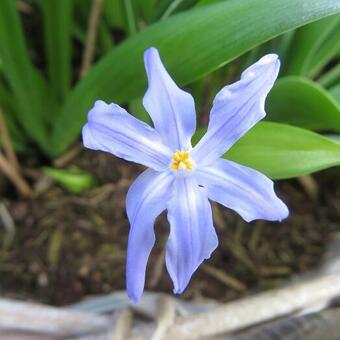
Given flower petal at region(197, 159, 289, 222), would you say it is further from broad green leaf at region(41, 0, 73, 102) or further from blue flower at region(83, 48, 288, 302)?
broad green leaf at region(41, 0, 73, 102)

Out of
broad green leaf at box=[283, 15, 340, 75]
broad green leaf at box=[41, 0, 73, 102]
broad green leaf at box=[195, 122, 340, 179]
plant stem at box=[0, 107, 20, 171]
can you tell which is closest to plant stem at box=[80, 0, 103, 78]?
broad green leaf at box=[41, 0, 73, 102]

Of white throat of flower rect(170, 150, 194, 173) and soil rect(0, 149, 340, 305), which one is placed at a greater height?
white throat of flower rect(170, 150, 194, 173)

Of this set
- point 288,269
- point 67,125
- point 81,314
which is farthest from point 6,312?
point 288,269

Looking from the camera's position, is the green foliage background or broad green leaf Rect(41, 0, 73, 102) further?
broad green leaf Rect(41, 0, 73, 102)

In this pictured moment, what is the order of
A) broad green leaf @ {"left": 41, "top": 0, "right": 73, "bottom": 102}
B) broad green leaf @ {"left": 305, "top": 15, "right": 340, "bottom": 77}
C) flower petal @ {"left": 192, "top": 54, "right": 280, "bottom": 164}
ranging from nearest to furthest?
flower petal @ {"left": 192, "top": 54, "right": 280, "bottom": 164} → broad green leaf @ {"left": 305, "top": 15, "right": 340, "bottom": 77} → broad green leaf @ {"left": 41, "top": 0, "right": 73, "bottom": 102}

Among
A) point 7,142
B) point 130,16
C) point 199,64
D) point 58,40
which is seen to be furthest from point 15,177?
point 199,64

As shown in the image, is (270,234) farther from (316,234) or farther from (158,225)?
(158,225)
